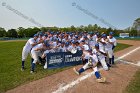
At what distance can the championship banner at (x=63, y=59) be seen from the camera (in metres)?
10.7

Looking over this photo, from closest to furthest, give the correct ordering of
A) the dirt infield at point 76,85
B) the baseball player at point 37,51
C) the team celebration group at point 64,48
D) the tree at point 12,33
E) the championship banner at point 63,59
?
the dirt infield at point 76,85 → the baseball player at point 37,51 → the team celebration group at point 64,48 → the championship banner at point 63,59 → the tree at point 12,33

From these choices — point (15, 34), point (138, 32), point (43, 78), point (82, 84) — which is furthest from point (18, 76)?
point (138, 32)

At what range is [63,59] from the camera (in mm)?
11234

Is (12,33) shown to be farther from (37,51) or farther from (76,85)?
(76,85)

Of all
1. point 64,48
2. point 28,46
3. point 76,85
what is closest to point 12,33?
point 64,48

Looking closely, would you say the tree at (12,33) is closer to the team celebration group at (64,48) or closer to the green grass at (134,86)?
the team celebration group at (64,48)

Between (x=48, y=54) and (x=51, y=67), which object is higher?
(x=48, y=54)

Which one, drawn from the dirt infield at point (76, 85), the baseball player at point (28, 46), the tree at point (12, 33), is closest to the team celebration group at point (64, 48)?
the baseball player at point (28, 46)

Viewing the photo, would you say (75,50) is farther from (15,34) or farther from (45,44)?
(15,34)

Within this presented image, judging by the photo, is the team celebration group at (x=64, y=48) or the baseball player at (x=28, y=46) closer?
the baseball player at (x=28, y=46)

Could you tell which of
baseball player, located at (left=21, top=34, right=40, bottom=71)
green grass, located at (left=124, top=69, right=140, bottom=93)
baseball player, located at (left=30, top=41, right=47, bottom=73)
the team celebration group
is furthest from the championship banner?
green grass, located at (left=124, top=69, right=140, bottom=93)

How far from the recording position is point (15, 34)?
2945 inches

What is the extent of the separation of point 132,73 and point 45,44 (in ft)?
16.1

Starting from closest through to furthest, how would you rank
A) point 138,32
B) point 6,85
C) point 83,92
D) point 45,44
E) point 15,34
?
point 83,92
point 6,85
point 45,44
point 15,34
point 138,32
